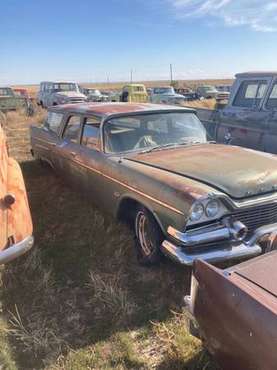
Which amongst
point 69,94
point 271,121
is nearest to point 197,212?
point 271,121

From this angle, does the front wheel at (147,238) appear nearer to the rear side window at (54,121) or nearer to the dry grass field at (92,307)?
the dry grass field at (92,307)

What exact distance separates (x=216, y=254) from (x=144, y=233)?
935mm

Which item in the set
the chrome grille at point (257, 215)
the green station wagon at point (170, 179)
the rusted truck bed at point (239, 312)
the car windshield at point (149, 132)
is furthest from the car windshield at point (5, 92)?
the rusted truck bed at point (239, 312)

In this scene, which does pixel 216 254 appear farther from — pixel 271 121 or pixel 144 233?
pixel 271 121

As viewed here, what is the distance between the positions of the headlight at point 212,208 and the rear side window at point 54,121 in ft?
11.3

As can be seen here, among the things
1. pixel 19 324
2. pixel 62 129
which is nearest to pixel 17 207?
pixel 19 324

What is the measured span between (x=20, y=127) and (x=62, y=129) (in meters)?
9.38

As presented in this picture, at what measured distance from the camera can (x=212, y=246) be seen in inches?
129

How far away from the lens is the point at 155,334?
3.00 metres

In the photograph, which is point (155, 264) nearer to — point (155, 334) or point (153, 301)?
point (153, 301)

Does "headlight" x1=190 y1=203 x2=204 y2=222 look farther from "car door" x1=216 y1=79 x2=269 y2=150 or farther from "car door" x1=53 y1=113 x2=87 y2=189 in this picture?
"car door" x1=216 y1=79 x2=269 y2=150

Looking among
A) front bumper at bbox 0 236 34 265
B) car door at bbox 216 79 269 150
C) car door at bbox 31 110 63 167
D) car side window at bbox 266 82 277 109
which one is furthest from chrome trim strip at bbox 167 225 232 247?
car side window at bbox 266 82 277 109

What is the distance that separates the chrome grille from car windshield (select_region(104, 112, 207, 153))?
1.55 m

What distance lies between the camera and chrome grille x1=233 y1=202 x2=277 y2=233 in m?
3.36
